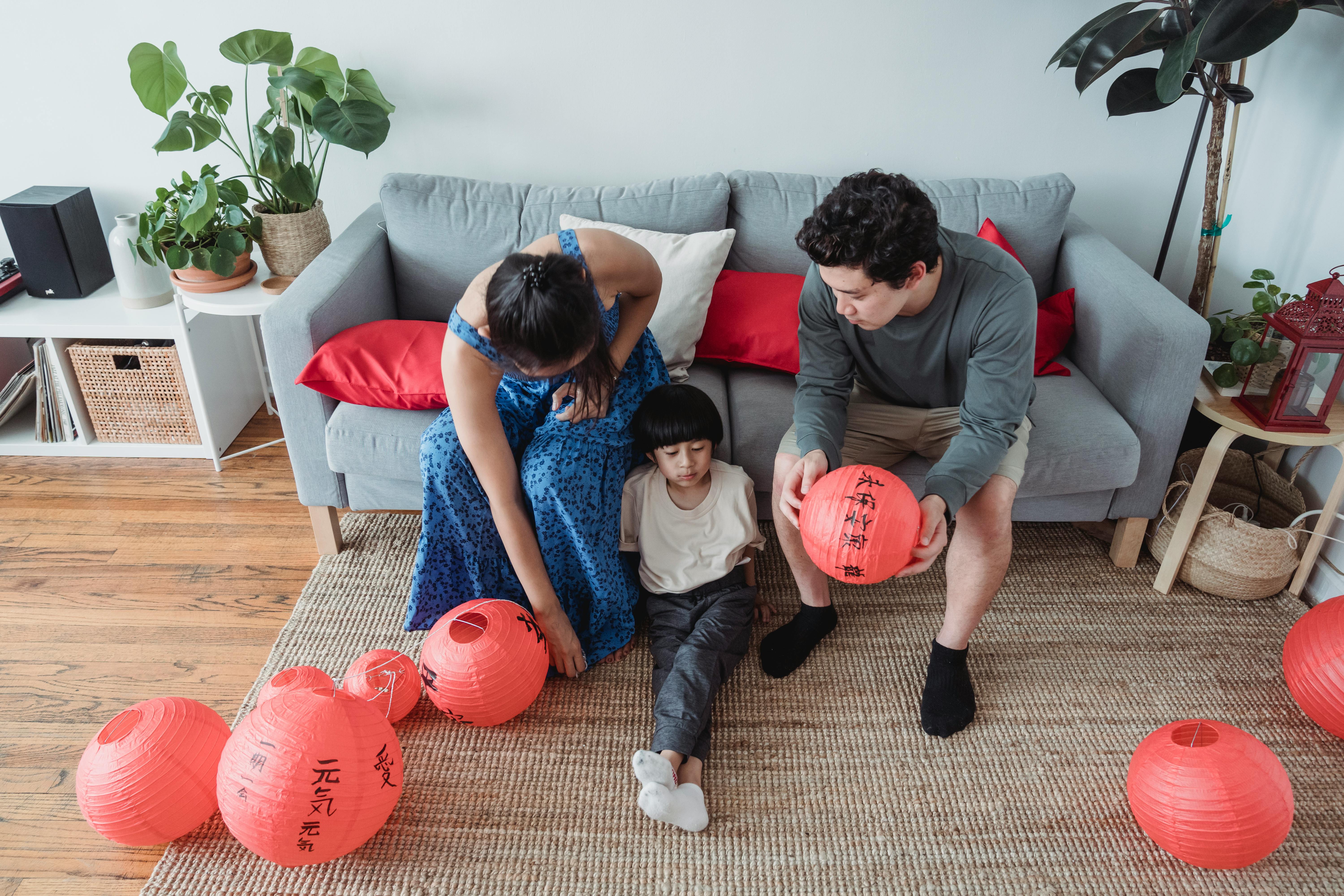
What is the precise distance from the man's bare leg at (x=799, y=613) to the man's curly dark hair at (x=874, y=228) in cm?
48

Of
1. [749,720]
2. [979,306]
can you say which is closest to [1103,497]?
[979,306]

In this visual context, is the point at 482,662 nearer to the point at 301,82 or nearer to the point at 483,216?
the point at 483,216

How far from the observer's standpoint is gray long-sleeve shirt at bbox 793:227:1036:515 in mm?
1579

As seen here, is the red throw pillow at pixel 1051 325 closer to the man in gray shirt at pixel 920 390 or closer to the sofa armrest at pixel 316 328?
the man in gray shirt at pixel 920 390

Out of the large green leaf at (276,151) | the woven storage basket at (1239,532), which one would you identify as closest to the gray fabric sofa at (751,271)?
the woven storage basket at (1239,532)

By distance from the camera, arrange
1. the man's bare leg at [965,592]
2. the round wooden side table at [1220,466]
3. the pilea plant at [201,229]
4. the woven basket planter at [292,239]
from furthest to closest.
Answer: the woven basket planter at [292,239] → the pilea plant at [201,229] → the round wooden side table at [1220,466] → the man's bare leg at [965,592]

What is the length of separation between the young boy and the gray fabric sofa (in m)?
0.16

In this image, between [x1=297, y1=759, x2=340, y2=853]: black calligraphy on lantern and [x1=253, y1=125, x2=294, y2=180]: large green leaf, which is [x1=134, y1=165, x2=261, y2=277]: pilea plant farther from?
[x1=297, y1=759, x2=340, y2=853]: black calligraphy on lantern

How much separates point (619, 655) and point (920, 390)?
2.93ft

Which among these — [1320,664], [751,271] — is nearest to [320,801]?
[751,271]

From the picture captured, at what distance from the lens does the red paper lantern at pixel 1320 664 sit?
1571mm

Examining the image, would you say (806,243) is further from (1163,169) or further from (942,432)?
(1163,169)

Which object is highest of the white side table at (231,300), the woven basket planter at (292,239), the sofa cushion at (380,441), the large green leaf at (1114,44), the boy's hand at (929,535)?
the large green leaf at (1114,44)

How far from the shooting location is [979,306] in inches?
63.6
